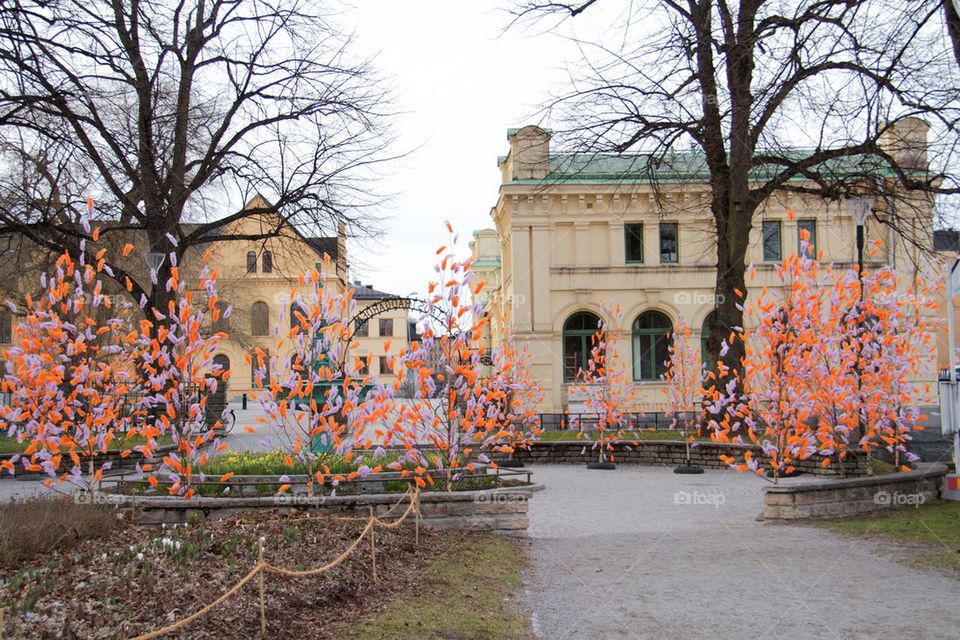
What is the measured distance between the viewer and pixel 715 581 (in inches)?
342

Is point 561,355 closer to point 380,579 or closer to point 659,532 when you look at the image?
point 659,532

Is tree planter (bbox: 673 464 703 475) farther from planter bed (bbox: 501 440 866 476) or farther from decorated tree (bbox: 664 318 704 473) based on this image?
planter bed (bbox: 501 440 866 476)

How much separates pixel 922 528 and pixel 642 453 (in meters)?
10.4

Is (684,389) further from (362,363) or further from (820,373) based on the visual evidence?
(362,363)

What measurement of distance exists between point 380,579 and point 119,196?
15.6m

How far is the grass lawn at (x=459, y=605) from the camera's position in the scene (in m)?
6.52

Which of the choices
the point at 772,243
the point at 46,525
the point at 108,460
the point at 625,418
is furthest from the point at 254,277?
the point at 46,525

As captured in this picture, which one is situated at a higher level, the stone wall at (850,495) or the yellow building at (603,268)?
the yellow building at (603,268)

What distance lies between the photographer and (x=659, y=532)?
11930 millimetres

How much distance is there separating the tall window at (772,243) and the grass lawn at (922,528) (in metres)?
24.5

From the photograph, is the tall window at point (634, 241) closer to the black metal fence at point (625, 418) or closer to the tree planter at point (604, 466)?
the black metal fence at point (625, 418)

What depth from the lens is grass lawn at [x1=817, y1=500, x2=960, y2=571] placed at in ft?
32.0

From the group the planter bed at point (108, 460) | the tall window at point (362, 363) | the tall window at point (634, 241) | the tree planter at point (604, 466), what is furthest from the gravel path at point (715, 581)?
the tall window at point (634, 241)

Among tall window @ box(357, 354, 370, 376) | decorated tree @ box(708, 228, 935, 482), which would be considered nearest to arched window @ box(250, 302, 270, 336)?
tall window @ box(357, 354, 370, 376)
